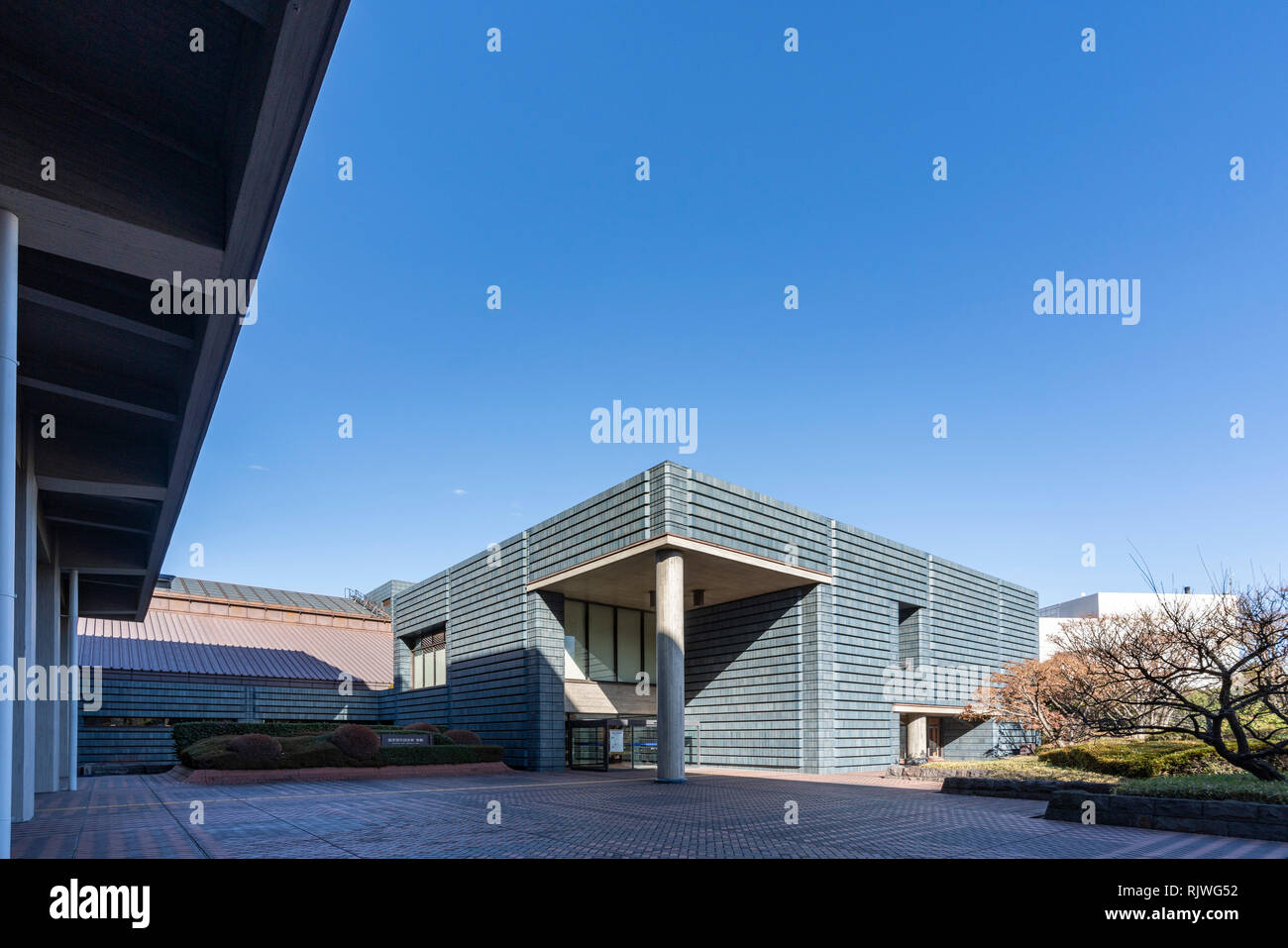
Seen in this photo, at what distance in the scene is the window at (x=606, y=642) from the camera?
2994 centimetres

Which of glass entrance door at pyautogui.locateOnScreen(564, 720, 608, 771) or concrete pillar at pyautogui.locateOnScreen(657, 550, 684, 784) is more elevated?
concrete pillar at pyautogui.locateOnScreen(657, 550, 684, 784)

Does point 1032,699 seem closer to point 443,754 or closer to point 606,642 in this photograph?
point 606,642

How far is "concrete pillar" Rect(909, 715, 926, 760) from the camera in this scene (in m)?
33.2

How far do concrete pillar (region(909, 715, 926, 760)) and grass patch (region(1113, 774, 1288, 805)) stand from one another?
1972cm

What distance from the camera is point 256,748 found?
23328mm

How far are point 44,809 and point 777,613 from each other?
2014 cm

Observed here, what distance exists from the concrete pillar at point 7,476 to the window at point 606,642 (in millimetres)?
23606

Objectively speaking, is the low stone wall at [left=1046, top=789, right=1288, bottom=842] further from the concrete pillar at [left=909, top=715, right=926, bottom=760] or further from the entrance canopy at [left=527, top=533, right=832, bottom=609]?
the concrete pillar at [left=909, top=715, right=926, bottom=760]

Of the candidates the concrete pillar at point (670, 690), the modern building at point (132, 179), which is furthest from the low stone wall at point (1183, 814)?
the modern building at point (132, 179)

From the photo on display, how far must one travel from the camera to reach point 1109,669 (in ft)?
46.5

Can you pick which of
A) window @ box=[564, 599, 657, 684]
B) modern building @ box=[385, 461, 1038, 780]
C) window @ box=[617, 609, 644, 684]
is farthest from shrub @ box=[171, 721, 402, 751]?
window @ box=[617, 609, 644, 684]

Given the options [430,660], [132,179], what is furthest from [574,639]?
[132,179]
